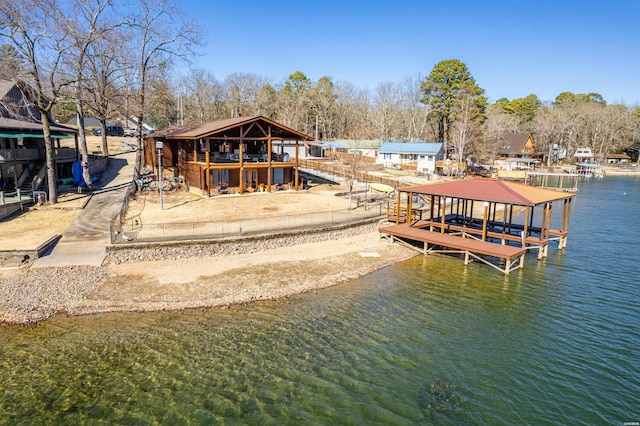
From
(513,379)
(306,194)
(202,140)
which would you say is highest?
(202,140)

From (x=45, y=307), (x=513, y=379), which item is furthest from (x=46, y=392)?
(x=513, y=379)

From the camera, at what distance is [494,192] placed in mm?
23688

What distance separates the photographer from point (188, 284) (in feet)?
60.2

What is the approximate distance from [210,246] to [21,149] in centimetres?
1962

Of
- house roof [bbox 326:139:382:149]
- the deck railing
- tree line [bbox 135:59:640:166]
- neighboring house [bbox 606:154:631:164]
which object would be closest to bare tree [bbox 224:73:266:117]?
tree line [bbox 135:59:640:166]

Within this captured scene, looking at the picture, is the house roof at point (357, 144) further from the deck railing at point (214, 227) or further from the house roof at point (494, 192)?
the deck railing at point (214, 227)

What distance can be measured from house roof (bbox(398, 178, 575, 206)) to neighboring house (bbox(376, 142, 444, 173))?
34361mm

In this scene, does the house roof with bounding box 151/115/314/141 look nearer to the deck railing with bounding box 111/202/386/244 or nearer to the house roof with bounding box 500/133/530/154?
the deck railing with bounding box 111/202/386/244

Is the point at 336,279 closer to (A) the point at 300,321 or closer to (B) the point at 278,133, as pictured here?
(A) the point at 300,321

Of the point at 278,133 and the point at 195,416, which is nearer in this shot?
the point at 195,416

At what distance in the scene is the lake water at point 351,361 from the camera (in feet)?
35.7

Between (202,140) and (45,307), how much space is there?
22686 millimetres

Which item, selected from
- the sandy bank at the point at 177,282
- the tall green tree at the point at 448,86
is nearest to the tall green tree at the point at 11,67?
the sandy bank at the point at 177,282

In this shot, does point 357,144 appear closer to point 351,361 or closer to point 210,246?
point 210,246
